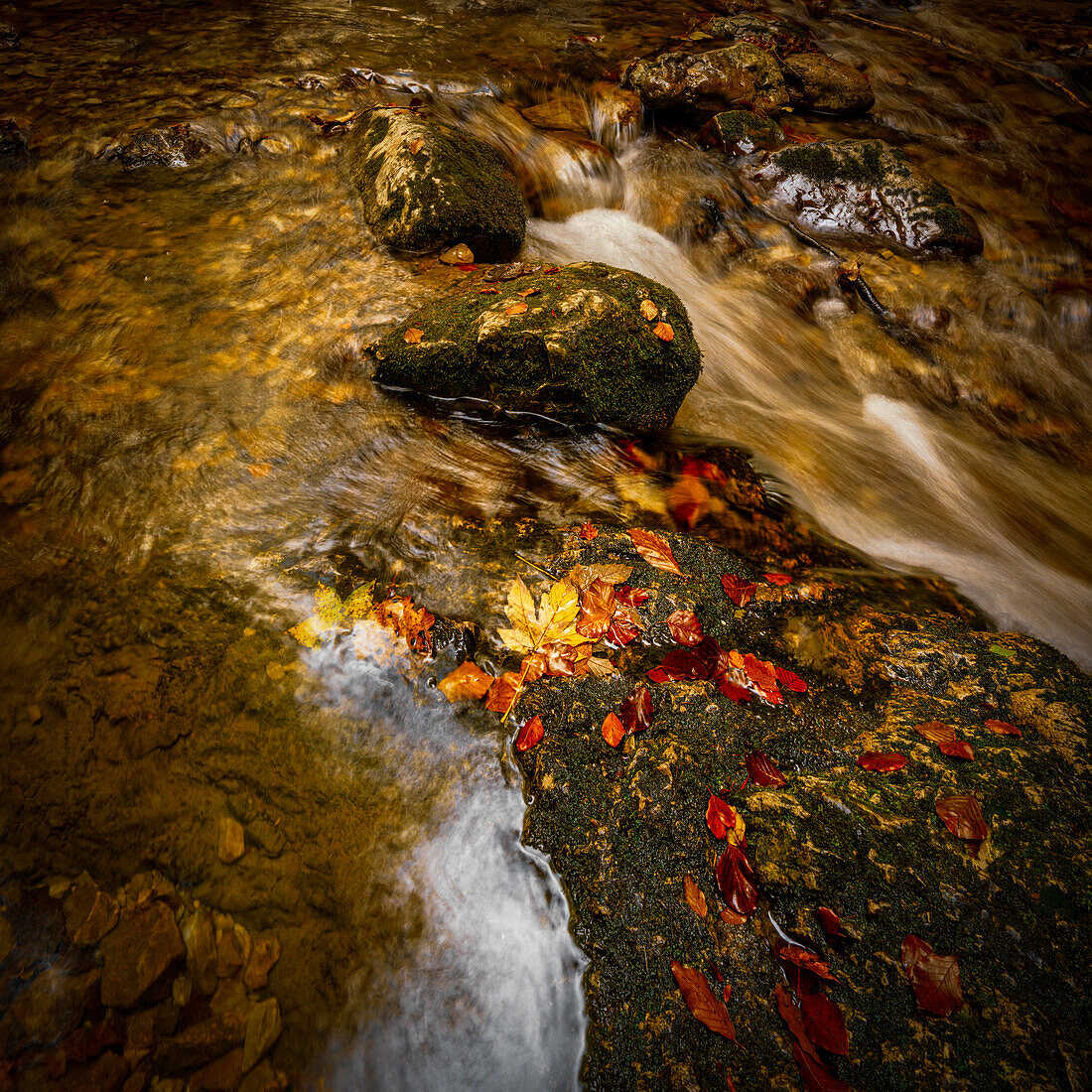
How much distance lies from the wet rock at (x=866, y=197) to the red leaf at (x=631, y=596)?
19.4 feet

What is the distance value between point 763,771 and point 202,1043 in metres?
2.02

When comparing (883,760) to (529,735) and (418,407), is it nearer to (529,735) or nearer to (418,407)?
(529,735)

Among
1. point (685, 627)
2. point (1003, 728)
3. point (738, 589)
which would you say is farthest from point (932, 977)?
point (738, 589)

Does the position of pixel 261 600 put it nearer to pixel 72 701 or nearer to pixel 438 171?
pixel 72 701

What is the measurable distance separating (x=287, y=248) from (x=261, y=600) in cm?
331

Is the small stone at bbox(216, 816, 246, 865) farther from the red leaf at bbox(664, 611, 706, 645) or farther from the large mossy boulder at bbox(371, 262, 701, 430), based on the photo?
the large mossy boulder at bbox(371, 262, 701, 430)

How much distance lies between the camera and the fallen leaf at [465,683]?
2.50m

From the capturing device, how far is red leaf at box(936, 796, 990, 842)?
6.21 feet

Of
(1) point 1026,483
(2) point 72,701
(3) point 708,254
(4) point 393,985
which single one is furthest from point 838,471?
(2) point 72,701

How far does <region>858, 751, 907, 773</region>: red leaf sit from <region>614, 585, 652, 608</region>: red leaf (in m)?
1.06

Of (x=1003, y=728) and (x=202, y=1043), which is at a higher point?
(x=1003, y=728)

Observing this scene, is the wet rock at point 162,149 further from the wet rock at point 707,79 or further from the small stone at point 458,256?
the wet rock at point 707,79

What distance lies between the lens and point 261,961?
1911 millimetres

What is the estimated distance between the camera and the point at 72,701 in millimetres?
2320
